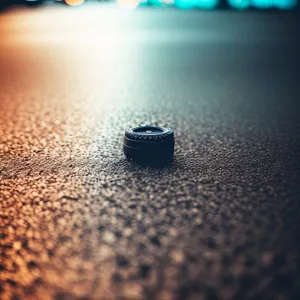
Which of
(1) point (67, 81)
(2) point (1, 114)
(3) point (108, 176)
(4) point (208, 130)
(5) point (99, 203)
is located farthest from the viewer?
(1) point (67, 81)

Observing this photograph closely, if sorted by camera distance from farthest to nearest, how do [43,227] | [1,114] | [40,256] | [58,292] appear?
[1,114] → [43,227] → [40,256] → [58,292]

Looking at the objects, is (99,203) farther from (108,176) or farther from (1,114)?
(1,114)

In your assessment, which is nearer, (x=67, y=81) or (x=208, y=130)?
(x=208, y=130)

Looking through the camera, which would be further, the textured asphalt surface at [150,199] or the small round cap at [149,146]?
the small round cap at [149,146]

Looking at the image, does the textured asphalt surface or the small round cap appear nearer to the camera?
the textured asphalt surface

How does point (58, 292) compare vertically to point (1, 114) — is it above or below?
below

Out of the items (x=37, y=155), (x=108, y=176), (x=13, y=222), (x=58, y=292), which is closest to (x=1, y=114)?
(x=37, y=155)

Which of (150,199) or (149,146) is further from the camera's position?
(149,146)
